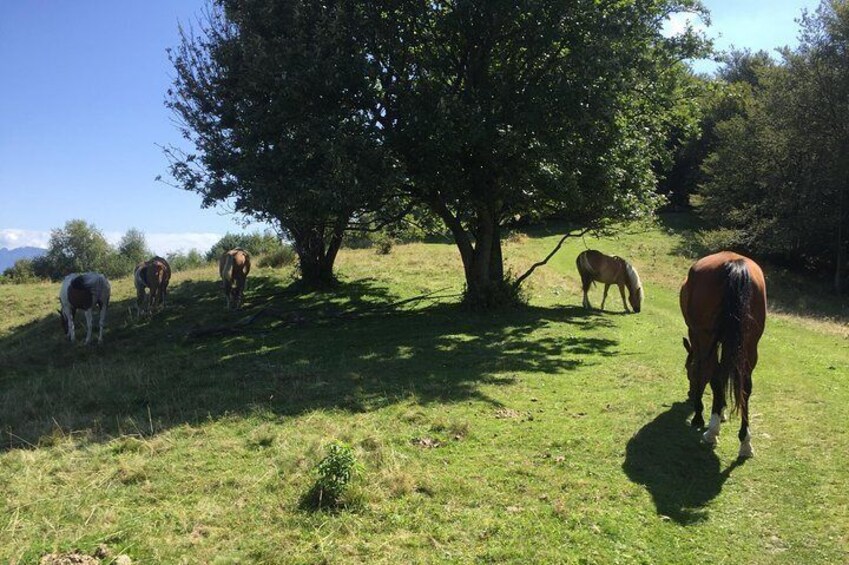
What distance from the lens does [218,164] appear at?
15.3 m

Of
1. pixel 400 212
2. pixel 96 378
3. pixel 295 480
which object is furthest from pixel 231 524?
pixel 400 212

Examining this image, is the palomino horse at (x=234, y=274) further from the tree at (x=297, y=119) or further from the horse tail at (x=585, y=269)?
the horse tail at (x=585, y=269)

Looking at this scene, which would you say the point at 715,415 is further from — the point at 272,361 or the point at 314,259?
the point at 314,259

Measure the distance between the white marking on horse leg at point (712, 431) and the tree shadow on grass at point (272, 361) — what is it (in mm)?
2995

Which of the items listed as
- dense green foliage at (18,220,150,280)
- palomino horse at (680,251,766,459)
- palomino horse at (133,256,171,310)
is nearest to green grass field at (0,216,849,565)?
palomino horse at (680,251,766,459)

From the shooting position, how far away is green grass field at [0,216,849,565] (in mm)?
4777

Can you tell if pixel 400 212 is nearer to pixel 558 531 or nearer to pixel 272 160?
pixel 272 160

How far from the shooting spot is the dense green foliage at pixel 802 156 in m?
30.8

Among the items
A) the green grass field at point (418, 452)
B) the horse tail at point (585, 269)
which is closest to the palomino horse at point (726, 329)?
the green grass field at point (418, 452)

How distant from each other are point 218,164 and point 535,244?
1189 inches

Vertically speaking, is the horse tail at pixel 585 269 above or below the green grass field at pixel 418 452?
above

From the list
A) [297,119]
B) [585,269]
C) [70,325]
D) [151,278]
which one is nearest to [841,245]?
[585,269]

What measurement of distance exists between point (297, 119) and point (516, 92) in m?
5.74

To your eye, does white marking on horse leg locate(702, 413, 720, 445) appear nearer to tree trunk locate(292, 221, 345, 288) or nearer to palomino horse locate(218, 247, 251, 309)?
palomino horse locate(218, 247, 251, 309)
